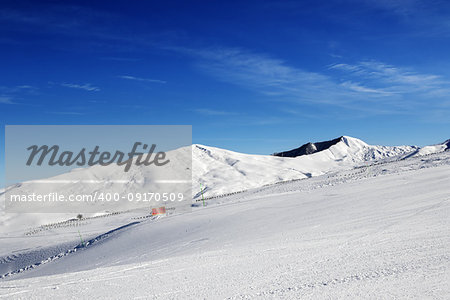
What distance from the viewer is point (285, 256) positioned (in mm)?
6367

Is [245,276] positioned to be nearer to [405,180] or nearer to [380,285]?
[380,285]

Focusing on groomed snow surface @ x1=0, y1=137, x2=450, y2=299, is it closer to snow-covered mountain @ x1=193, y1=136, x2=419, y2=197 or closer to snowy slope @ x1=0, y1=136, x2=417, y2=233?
snowy slope @ x1=0, y1=136, x2=417, y2=233

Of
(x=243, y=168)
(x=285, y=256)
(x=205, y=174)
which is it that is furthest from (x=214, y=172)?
(x=285, y=256)

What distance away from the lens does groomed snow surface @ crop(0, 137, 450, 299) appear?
4.55 metres

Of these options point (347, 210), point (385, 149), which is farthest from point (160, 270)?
point (385, 149)

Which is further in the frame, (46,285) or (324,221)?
(324,221)

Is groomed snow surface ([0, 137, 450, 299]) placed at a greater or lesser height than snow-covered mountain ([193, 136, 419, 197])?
lesser

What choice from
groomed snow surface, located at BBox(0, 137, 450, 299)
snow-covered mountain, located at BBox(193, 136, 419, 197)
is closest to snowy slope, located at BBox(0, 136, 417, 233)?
snow-covered mountain, located at BBox(193, 136, 419, 197)

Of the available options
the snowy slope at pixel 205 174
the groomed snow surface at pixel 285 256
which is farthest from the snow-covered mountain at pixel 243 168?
the groomed snow surface at pixel 285 256

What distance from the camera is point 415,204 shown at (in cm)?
1088

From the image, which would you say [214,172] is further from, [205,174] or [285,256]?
[285,256]

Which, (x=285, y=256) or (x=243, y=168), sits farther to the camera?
(x=243, y=168)

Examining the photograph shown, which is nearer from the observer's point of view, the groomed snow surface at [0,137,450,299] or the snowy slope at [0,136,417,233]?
the groomed snow surface at [0,137,450,299]

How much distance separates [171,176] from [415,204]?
117 ft
